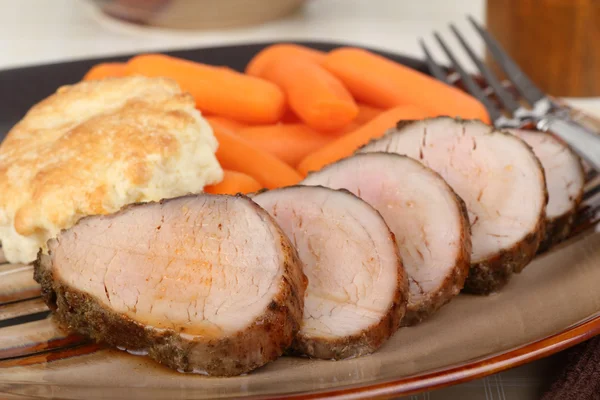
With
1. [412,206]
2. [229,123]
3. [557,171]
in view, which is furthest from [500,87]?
[412,206]

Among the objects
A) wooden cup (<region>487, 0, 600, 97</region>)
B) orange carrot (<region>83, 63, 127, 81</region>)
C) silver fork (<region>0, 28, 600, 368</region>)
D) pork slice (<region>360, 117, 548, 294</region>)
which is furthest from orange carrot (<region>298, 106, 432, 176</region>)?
wooden cup (<region>487, 0, 600, 97</region>)

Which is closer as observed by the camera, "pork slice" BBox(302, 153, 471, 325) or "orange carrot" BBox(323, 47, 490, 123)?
"pork slice" BBox(302, 153, 471, 325)


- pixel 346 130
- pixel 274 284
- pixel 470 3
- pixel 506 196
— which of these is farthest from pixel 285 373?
pixel 470 3

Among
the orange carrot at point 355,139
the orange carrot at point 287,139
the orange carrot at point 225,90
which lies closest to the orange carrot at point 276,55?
the orange carrot at point 225,90

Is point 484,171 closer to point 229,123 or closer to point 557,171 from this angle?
point 557,171

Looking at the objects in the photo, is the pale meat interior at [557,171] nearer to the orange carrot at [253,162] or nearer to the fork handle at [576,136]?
the fork handle at [576,136]

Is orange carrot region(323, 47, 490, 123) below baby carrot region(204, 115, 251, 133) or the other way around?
the other way around

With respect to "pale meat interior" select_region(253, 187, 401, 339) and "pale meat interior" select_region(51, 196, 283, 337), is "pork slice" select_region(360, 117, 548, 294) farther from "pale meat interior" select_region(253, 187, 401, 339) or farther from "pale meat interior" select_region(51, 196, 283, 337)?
"pale meat interior" select_region(51, 196, 283, 337)
